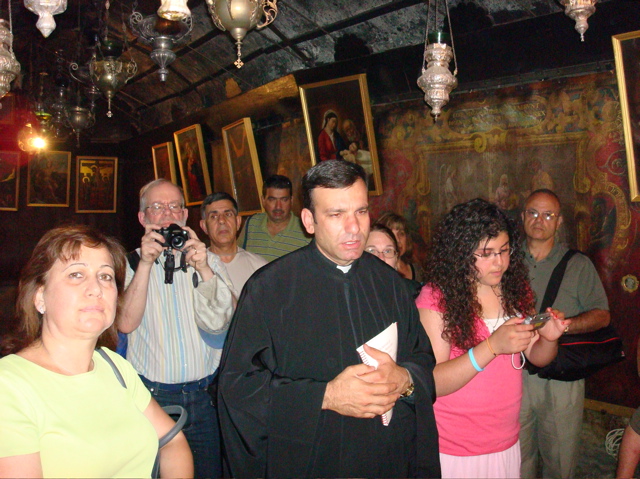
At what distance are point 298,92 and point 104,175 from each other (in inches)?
335

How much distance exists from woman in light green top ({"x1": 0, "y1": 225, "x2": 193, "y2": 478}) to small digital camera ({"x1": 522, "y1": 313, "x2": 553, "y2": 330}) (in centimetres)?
170

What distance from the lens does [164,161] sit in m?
11.9

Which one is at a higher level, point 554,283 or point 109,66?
point 109,66

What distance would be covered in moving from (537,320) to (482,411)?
52 cm

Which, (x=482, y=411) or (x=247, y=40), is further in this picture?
(x=247, y=40)

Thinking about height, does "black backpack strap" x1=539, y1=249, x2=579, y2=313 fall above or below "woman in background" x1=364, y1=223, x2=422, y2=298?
below

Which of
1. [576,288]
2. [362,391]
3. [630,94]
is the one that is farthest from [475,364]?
[630,94]

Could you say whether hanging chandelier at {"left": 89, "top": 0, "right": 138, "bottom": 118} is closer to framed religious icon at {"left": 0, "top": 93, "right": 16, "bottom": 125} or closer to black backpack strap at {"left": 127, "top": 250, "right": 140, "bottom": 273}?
black backpack strap at {"left": 127, "top": 250, "right": 140, "bottom": 273}

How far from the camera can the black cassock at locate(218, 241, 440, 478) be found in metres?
2.28

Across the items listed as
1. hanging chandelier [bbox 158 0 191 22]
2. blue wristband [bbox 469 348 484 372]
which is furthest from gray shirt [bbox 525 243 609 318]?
hanging chandelier [bbox 158 0 191 22]

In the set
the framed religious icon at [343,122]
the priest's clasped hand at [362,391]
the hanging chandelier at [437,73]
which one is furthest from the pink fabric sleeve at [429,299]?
the framed religious icon at [343,122]

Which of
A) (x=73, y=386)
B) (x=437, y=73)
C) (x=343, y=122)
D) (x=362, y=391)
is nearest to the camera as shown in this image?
(x=73, y=386)

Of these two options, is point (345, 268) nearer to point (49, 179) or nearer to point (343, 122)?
point (343, 122)

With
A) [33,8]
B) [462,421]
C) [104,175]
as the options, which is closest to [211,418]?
[462,421]
